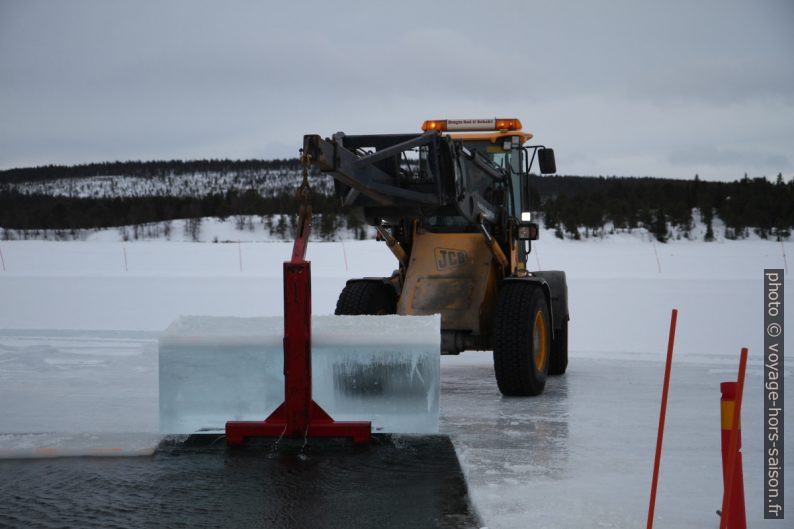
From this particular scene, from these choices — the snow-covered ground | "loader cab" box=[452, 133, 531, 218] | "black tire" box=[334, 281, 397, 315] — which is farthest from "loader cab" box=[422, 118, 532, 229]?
the snow-covered ground

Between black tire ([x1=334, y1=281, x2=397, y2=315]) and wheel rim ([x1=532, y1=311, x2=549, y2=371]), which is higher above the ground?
black tire ([x1=334, y1=281, x2=397, y2=315])

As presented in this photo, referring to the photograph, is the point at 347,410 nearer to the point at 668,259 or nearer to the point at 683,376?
the point at 683,376

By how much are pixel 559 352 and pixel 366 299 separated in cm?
239

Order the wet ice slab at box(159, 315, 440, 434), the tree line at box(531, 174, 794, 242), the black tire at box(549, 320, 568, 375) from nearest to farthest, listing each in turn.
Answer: the wet ice slab at box(159, 315, 440, 434)
the black tire at box(549, 320, 568, 375)
the tree line at box(531, 174, 794, 242)

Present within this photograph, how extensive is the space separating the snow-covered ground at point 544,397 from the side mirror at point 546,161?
7.45 ft

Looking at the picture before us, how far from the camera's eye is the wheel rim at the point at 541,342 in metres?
9.41

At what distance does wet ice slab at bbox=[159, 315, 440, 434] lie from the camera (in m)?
6.73

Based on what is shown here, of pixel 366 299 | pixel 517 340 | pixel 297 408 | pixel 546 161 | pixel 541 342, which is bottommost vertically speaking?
pixel 297 408

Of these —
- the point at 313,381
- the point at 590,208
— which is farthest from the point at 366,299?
the point at 590,208

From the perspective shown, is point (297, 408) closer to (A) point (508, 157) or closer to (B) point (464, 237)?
(B) point (464, 237)

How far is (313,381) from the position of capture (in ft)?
22.0

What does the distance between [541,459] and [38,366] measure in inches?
269

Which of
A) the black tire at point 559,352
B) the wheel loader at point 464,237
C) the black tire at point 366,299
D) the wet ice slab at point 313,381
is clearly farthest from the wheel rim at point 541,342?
the wet ice slab at point 313,381

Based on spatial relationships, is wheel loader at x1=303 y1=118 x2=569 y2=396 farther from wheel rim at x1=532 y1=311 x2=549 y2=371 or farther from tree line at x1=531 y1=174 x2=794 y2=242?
tree line at x1=531 y1=174 x2=794 y2=242
